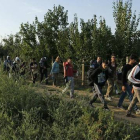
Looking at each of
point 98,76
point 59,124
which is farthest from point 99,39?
point 59,124

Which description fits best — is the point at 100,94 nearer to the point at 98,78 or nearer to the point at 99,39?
the point at 98,78

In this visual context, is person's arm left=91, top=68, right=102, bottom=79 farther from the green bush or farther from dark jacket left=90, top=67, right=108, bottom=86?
the green bush

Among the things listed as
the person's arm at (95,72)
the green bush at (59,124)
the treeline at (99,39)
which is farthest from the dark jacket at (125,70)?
the treeline at (99,39)

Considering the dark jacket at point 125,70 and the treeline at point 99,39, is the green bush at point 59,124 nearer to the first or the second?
the dark jacket at point 125,70

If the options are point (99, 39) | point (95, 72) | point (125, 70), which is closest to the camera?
point (125, 70)

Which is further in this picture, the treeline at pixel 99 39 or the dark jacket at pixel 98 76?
the treeline at pixel 99 39

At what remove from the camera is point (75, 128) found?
3.86 metres

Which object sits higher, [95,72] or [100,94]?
[95,72]

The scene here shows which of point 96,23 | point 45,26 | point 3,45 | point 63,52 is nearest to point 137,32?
point 96,23

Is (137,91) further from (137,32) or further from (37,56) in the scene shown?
(37,56)

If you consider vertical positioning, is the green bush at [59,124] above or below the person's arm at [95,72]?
below

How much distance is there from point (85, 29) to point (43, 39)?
408 cm

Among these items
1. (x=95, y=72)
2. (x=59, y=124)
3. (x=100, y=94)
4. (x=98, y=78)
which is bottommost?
(x=59, y=124)

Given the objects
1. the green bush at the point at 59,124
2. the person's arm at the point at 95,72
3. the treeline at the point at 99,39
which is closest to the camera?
the green bush at the point at 59,124
